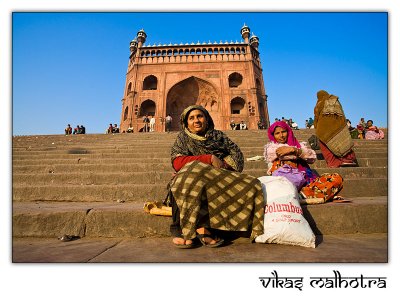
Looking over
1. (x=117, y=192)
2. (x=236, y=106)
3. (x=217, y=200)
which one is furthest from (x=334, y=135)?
(x=236, y=106)

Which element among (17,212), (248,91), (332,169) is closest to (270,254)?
(17,212)

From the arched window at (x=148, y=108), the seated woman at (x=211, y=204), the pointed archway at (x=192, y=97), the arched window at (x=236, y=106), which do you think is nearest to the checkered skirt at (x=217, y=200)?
the seated woman at (x=211, y=204)

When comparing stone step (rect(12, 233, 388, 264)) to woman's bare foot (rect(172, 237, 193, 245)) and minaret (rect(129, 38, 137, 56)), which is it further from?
minaret (rect(129, 38, 137, 56))

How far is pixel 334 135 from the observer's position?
4.20 metres

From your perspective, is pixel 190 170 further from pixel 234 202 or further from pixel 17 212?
pixel 17 212

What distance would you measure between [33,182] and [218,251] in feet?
11.9

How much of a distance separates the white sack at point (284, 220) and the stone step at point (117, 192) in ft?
5.20

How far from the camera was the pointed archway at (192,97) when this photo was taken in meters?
23.5

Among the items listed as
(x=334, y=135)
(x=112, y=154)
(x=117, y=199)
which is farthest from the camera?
(x=112, y=154)

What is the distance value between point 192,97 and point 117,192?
879 inches

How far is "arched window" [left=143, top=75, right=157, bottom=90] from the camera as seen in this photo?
24237mm

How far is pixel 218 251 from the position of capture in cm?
174

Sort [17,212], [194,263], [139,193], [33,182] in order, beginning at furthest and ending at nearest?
[33,182] < [139,193] < [17,212] < [194,263]

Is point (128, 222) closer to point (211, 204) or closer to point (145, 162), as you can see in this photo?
point (211, 204)
